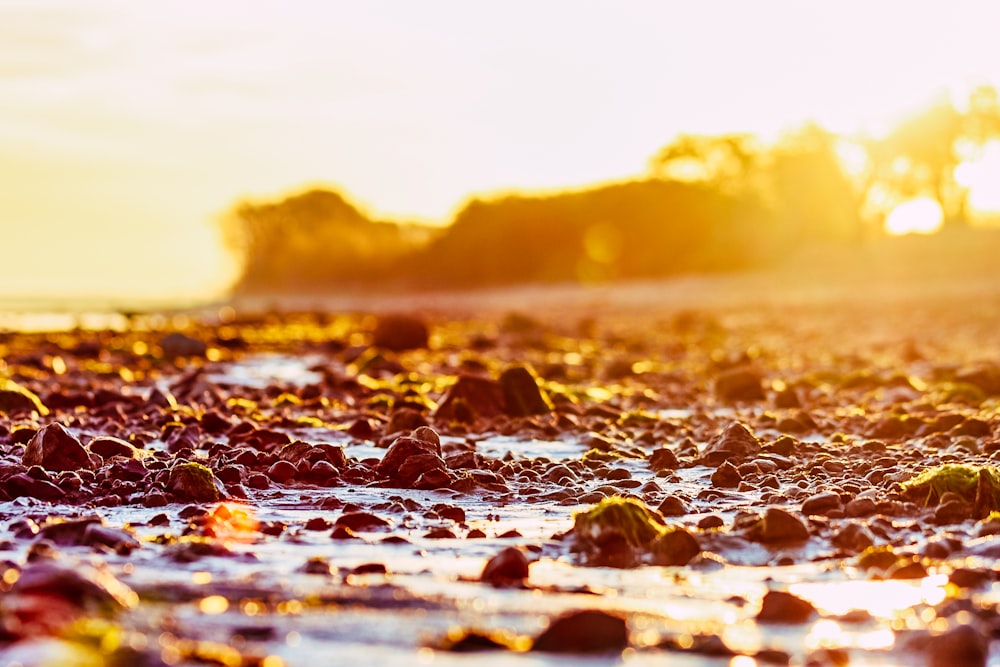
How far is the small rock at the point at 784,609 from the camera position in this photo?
4.05 meters

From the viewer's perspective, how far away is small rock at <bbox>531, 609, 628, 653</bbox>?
3.65 metres

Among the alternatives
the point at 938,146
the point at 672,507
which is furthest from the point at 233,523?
the point at 938,146

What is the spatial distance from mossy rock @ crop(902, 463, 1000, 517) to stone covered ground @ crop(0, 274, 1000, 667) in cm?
1

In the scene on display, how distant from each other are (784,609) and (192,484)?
3.27 metres

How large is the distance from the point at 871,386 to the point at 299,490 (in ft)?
24.2

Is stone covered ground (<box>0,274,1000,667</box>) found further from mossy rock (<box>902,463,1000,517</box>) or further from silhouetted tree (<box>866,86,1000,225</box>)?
silhouetted tree (<box>866,86,1000,225</box>)

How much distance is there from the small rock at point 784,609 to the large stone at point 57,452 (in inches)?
159

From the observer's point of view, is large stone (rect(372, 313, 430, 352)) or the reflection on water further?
large stone (rect(372, 313, 430, 352))

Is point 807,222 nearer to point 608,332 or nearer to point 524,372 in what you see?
point 608,332

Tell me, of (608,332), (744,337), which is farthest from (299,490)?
(608,332)

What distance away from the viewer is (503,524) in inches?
→ 227

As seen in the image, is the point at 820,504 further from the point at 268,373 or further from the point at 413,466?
the point at 268,373

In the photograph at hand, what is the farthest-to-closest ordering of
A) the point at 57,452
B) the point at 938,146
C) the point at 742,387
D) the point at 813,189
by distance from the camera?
1. the point at 813,189
2. the point at 938,146
3. the point at 742,387
4. the point at 57,452

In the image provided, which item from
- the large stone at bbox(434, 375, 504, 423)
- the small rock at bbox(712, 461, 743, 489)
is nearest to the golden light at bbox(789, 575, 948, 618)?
the small rock at bbox(712, 461, 743, 489)
